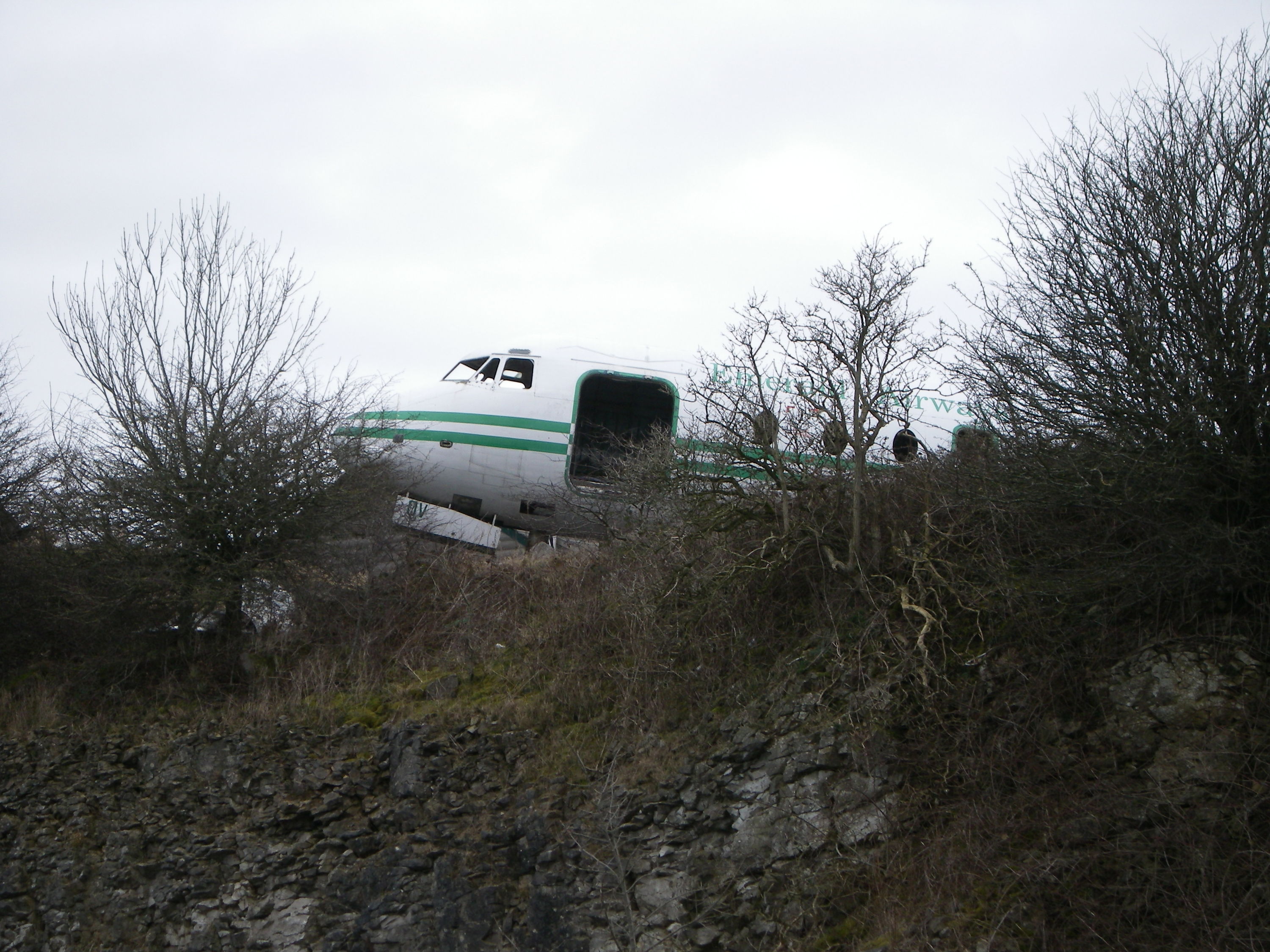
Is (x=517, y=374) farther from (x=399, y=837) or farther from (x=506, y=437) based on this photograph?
(x=399, y=837)

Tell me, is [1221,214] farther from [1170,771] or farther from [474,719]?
[474,719]

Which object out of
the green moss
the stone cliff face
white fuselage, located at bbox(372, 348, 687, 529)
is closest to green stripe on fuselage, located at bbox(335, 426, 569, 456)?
white fuselage, located at bbox(372, 348, 687, 529)

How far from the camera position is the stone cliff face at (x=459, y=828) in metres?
9.29

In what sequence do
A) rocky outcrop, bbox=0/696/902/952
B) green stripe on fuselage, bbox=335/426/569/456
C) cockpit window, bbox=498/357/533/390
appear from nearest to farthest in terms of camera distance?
1. rocky outcrop, bbox=0/696/902/952
2. green stripe on fuselage, bbox=335/426/569/456
3. cockpit window, bbox=498/357/533/390

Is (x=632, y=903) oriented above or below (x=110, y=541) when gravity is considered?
below

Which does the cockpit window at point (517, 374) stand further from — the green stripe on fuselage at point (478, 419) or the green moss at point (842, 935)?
the green moss at point (842, 935)

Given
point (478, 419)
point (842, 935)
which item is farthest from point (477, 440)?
point (842, 935)

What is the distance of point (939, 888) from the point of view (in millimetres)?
8469

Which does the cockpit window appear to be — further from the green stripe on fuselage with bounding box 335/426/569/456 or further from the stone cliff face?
the stone cliff face

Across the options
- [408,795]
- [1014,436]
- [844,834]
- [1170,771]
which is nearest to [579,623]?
[408,795]

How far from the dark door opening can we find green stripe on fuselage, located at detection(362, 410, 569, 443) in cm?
45

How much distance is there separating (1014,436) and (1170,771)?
3.45m

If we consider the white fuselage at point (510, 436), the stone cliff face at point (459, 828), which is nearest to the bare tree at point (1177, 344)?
the stone cliff face at point (459, 828)

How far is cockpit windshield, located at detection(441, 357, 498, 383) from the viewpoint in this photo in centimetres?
1861
